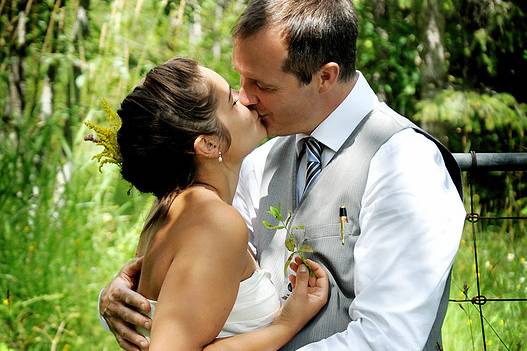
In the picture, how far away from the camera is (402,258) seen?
282 cm

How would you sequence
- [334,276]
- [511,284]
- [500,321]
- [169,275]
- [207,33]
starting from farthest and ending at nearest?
[207,33]
[511,284]
[500,321]
[334,276]
[169,275]

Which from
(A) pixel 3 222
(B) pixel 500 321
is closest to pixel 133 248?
(A) pixel 3 222

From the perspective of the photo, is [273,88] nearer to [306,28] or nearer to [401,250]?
[306,28]

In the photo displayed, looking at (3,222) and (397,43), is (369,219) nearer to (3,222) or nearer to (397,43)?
(3,222)

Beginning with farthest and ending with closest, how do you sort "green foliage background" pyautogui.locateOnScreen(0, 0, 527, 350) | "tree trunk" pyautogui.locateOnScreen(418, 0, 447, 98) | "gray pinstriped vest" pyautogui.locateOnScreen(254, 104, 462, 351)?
1. "tree trunk" pyautogui.locateOnScreen(418, 0, 447, 98)
2. "green foliage background" pyautogui.locateOnScreen(0, 0, 527, 350)
3. "gray pinstriped vest" pyautogui.locateOnScreen(254, 104, 462, 351)

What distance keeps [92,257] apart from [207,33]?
2001 mm


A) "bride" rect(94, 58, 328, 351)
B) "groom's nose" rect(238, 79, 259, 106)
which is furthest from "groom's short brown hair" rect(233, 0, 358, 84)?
"bride" rect(94, 58, 328, 351)

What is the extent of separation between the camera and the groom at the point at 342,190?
2816 millimetres

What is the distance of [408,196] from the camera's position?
112 inches

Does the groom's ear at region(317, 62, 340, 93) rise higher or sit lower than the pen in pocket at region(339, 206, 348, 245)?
higher

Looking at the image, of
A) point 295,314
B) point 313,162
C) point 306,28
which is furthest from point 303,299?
point 306,28

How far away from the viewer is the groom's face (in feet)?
10.3

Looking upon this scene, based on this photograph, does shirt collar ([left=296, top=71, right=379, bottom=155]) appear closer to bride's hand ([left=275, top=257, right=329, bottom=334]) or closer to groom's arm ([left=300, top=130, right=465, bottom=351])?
groom's arm ([left=300, top=130, right=465, bottom=351])

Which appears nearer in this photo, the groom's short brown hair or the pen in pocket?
the pen in pocket
